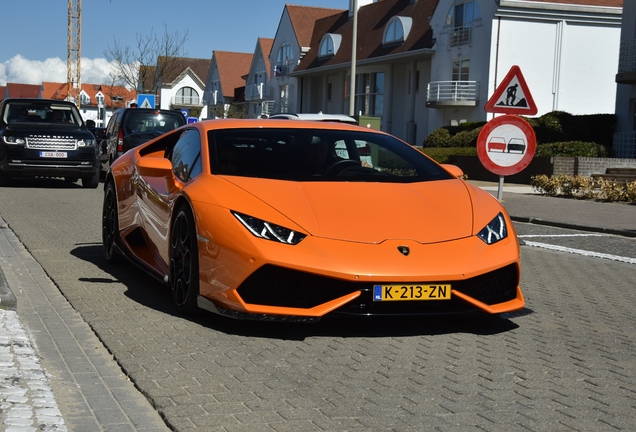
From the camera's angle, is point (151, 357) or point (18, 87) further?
point (18, 87)

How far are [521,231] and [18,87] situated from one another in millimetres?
185796

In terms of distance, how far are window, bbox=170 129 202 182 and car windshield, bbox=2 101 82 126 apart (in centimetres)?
1366

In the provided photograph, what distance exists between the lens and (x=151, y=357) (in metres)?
5.10

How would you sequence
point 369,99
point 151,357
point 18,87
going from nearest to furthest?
1. point 151,357
2. point 369,99
3. point 18,87

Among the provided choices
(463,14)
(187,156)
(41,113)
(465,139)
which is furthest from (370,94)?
(187,156)

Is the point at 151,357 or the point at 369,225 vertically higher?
the point at 369,225

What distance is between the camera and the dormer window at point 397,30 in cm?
5153

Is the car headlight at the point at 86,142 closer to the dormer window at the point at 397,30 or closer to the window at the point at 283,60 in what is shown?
the dormer window at the point at 397,30

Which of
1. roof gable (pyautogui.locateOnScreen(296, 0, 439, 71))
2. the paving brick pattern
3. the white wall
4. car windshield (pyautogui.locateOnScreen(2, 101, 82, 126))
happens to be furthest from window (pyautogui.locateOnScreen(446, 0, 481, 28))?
the paving brick pattern

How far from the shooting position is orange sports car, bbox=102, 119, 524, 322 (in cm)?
541

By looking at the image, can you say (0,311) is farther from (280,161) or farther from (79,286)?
(280,161)

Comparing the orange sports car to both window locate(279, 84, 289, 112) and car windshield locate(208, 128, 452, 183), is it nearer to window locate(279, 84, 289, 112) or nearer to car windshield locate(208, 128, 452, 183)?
car windshield locate(208, 128, 452, 183)

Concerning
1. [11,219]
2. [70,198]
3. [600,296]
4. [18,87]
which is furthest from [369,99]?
[18,87]

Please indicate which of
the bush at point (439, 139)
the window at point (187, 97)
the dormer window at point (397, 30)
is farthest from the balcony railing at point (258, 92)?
the bush at point (439, 139)
